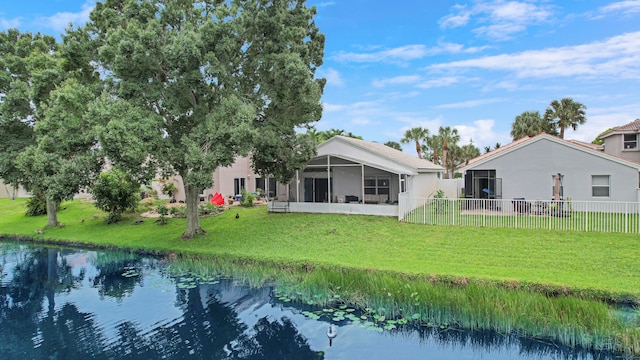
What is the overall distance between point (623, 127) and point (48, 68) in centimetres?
3498

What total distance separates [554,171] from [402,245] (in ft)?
39.4

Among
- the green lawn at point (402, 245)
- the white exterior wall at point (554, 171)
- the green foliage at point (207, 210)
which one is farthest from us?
the green foliage at point (207, 210)

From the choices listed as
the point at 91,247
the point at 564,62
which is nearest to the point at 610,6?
the point at 564,62

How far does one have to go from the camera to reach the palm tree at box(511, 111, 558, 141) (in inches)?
1380

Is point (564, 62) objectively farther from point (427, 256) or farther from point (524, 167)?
point (427, 256)

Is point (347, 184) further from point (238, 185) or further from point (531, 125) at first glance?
point (531, 125)

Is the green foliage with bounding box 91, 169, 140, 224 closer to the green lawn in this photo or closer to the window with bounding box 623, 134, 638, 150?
the green lawn

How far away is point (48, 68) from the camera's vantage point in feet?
61.5

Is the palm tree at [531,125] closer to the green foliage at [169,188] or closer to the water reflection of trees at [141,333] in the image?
the green foliage at [169,188]

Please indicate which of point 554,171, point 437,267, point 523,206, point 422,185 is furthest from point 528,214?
point 422,185

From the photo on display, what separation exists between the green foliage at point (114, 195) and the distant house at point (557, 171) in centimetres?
2193

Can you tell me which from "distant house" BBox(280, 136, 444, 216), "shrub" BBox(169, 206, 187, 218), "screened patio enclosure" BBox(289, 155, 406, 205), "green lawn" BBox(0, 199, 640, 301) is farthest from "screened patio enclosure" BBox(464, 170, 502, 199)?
"shrub" BBox(169, 206, 187, 218)

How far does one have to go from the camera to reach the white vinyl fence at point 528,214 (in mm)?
14433

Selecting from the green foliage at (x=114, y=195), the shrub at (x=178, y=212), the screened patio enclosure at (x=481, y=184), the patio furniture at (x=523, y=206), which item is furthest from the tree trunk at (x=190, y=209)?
the screened patio enclosure at (x=481, y=184)
